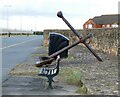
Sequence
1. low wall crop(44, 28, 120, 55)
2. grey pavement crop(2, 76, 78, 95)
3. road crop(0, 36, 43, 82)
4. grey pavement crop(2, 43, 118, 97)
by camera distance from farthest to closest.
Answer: low wall crop(44, 28, 120, 55) → road crop(0, 36, 43, 82) → grey pavement crop(2, 76, 78, 95) → grey pavement crop(2, 43, 118, 97)

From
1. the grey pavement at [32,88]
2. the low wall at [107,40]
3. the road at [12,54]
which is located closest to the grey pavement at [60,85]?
the grey pavement at [32,88]

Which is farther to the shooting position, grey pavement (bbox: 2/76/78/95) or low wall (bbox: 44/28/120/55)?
low wall (bbox: 44/28/120/55)

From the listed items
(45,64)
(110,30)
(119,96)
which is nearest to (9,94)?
(45,64)

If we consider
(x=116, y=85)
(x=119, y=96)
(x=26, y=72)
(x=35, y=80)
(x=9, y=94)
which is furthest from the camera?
(x=26, y=72)

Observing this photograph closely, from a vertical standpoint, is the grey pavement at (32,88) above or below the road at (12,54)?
below

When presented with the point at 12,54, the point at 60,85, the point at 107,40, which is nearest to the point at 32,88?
the point at 60,85

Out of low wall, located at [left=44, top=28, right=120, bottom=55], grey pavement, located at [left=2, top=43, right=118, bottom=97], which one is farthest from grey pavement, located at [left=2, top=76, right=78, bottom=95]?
low wall, located at [left=44, top=28, right=120, bottom=55]

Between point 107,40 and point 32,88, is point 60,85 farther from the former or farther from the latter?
point 107,40

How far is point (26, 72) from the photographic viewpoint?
583 inches

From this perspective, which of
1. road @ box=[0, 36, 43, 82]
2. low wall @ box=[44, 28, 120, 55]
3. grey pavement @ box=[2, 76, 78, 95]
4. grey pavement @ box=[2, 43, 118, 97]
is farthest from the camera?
low wall @ box=[44, 28, 120, 55]

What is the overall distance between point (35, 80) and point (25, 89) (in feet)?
6.38

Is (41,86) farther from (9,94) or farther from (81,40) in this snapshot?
(81,40)

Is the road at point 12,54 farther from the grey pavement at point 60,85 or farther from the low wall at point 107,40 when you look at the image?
the low wall at point 107,40

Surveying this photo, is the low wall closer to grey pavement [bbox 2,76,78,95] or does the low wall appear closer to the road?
the road
